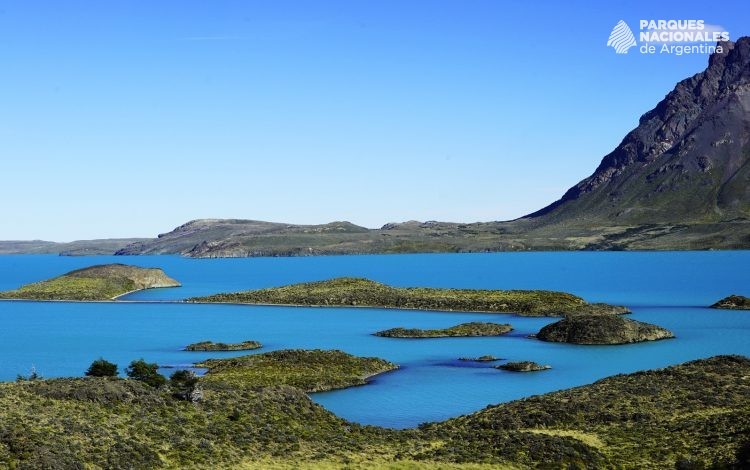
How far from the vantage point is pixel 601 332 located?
352ft

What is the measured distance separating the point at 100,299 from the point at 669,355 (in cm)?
12996

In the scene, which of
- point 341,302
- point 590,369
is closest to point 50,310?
point 341,302

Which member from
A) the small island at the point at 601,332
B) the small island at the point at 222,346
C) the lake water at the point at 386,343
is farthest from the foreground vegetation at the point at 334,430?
the small island at the point at 222,346

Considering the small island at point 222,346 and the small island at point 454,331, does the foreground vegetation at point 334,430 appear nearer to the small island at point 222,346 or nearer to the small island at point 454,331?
the small island at point 222,346

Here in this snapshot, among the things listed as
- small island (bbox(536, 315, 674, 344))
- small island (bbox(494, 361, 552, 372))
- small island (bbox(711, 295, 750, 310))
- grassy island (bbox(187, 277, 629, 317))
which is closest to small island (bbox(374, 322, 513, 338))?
small island (bbox(536, 315, 674, 344))

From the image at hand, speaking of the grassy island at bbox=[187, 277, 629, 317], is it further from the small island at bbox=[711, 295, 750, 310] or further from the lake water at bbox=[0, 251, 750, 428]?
the small island at bbox=[711, 295, 750, 310]

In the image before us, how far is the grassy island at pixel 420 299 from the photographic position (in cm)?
14388

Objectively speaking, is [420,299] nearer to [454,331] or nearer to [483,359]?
[454,331]

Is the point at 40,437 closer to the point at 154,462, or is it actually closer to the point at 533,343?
the point at 154,462

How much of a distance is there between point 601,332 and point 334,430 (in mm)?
59809

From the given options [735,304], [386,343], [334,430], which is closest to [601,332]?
[386,343]

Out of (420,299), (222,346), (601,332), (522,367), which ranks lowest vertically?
(522,367)

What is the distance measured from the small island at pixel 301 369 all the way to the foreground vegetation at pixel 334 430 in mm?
15111

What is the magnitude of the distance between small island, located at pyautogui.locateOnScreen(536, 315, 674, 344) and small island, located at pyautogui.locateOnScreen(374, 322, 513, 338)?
7941 millimetres
